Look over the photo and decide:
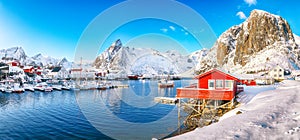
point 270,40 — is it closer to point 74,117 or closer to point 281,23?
point 281,23

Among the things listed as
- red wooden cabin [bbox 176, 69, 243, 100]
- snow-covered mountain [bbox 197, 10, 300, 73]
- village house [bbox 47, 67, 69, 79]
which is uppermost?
snow-covered mountain [bbox 197, 10, 300, 73]

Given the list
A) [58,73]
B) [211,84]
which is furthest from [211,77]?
[58,73]

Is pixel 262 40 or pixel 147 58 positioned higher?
pixel 262 40

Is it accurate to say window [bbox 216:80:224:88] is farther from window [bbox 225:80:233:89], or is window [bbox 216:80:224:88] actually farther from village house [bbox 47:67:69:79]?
village house [bbox 47:67:69:79]

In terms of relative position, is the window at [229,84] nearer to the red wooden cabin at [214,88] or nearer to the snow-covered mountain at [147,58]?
the red wooden cabin at [214,88]

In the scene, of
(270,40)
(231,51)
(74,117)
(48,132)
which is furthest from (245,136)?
(231,51)

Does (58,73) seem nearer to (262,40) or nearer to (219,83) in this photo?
(219,83)

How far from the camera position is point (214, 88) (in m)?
23.8

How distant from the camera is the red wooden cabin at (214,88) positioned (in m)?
21.4

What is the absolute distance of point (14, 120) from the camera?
24938 millimetres

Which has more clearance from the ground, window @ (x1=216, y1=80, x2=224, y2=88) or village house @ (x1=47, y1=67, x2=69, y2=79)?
village house @ (x1=47, y1=67, x2=69, y2=79)

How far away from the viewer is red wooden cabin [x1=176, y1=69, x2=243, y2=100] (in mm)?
21438

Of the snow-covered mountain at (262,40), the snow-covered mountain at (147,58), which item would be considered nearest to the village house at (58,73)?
the snow-covered mountain at (147,58)

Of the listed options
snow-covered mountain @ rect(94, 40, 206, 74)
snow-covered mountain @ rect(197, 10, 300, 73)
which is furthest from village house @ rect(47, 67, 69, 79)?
snow-covered mountain @ rect(197, 10, 300, 73)
